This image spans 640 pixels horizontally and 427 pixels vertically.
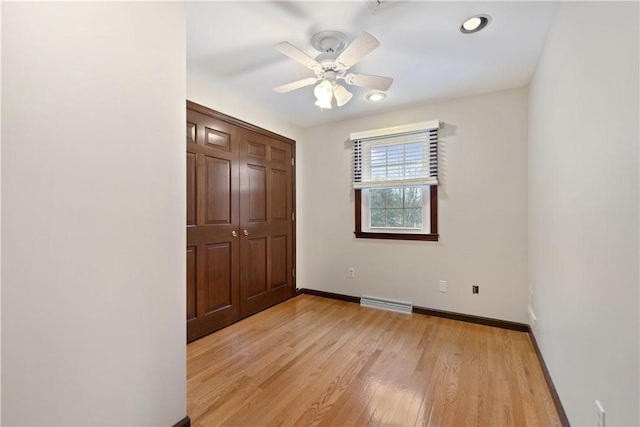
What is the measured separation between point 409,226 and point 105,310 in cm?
294

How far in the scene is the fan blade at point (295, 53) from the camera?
1688 millimetres

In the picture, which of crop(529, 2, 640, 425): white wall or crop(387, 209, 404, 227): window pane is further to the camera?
crop(387, 209, 404, 227): window pane

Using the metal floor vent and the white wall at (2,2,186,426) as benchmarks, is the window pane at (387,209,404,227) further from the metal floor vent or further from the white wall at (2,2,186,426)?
the white wall at (2,2,186,426)

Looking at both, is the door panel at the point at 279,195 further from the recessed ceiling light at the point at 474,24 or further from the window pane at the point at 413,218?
the recessed ceiling light at the point at 474,24

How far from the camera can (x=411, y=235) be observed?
10.9 feet

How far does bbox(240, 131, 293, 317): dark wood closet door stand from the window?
3.11 feet

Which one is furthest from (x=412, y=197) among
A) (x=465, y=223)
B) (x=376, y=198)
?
(x=465, y=223)

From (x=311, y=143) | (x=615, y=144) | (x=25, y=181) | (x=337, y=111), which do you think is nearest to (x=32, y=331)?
(x=25, y=181)

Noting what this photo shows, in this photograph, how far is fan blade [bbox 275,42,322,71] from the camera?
66.5 inches

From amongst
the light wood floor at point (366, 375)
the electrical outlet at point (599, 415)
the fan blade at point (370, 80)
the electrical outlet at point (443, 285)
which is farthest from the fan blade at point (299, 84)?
the electrical outlet at point (443, 285)

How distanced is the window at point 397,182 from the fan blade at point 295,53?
1.67 meters

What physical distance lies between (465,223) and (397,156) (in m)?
1.06

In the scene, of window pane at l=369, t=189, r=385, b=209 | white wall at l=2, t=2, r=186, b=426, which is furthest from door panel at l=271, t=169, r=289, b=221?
white wall at l=2, t=2, r=186, b=426

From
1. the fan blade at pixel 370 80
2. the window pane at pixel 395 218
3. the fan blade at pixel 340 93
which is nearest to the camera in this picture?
the fan blade at pixel 370 80
